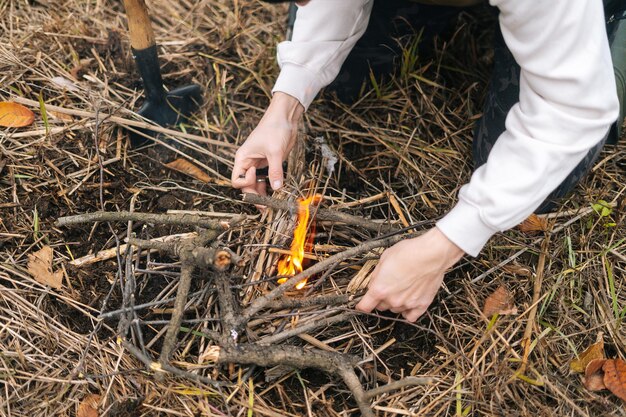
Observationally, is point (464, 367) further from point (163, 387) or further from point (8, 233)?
point (8, 233)

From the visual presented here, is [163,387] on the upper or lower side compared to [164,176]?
lower

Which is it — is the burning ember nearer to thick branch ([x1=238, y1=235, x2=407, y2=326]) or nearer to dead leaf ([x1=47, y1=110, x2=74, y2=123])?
thick branch ([x1=238, y1=235, x2=407, y2=326])

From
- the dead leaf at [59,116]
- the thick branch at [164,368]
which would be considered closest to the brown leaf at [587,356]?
the thick branch at [164,368]

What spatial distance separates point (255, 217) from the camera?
6.43 ft

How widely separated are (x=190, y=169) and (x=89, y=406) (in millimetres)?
904

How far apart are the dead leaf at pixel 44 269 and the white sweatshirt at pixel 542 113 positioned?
1.17 metres

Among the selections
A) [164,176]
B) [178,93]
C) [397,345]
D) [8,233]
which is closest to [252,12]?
[178,93]

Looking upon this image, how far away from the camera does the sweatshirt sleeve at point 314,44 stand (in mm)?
1961

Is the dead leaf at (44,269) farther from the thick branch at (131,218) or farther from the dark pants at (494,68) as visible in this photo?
the dark pants at (494,68)

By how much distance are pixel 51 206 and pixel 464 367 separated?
1435 mm

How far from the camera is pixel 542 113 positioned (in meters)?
1.48

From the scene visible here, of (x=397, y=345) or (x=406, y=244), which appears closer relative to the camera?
(x=406, y=244)

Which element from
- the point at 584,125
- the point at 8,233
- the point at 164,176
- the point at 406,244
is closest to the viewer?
the point at 584,125

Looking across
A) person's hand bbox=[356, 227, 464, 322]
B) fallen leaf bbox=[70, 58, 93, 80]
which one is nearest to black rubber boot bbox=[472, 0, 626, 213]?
person's hand bbox=[356, 227, 464, 322]
